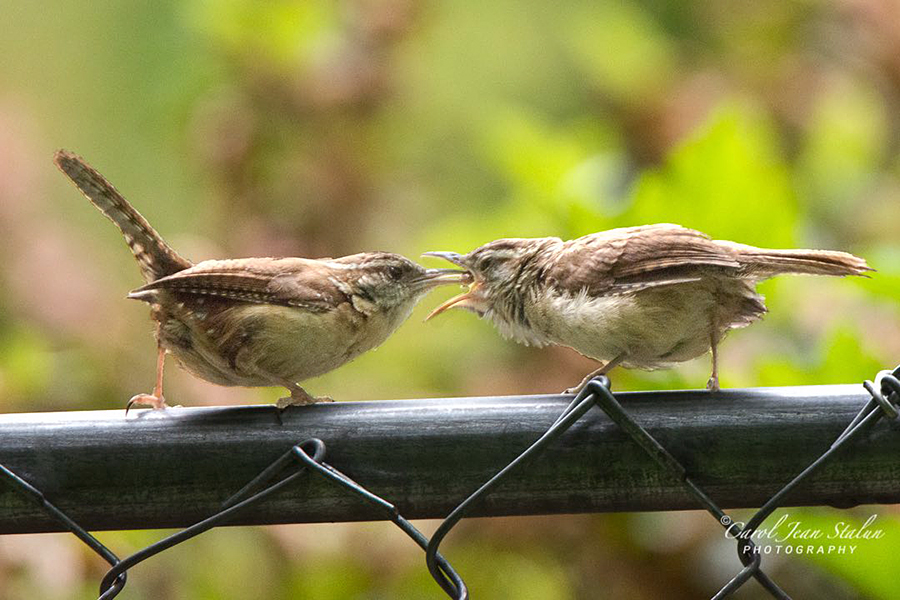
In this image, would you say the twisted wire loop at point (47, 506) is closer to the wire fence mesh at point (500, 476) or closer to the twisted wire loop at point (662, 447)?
the wire fence mesh at point (500, 476)

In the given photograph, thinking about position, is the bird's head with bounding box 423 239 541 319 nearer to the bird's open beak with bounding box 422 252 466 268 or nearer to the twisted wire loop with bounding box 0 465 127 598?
the bird's open beak with bounding box 422 252 466 268

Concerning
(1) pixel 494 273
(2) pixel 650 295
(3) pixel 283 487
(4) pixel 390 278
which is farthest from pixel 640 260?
(3) pixel 283 487

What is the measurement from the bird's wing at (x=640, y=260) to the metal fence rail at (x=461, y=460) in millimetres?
917

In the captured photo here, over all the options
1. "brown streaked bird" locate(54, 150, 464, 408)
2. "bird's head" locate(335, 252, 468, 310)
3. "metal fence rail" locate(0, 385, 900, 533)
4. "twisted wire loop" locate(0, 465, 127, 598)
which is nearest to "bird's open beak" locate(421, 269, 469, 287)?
"bird's head" locate(335, 252, 468, 310)

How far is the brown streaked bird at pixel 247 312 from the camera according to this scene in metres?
2.75

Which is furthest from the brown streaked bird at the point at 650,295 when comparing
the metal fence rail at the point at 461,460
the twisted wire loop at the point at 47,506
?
the twisted wire loop at the point at 47,506

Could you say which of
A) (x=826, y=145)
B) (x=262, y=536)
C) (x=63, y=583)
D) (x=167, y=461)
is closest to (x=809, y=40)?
(x=826, y=145)

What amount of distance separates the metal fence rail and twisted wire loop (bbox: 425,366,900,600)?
2 centimetres

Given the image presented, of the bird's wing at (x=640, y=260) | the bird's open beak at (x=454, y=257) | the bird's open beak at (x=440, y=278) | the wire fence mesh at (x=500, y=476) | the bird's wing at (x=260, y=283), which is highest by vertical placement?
the bird's wing at (x=640, y=260)

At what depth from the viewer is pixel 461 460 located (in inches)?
68.3

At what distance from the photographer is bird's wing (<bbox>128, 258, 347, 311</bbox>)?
109 inches

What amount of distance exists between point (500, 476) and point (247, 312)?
50.3 inches

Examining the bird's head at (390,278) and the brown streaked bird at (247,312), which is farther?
the bird's head at (390,278)

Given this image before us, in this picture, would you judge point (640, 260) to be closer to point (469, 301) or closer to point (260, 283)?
point (469, 301)
